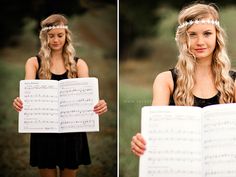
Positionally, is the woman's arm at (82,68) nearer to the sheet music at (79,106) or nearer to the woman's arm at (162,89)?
the sheet music at (79,106)

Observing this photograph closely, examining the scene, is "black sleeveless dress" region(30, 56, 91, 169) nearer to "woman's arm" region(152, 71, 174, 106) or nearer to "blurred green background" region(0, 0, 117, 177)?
"blurred green background" region(0, 0, 117, 177)

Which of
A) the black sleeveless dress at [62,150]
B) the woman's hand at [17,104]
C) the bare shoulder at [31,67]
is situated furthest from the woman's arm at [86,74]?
the woman's hand at [17,104]

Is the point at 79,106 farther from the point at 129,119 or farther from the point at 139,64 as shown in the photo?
the point at 139,64

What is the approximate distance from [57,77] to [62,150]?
0.56 m

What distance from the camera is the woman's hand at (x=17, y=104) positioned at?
2891 mm

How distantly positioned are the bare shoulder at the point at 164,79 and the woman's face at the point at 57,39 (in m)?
0.81

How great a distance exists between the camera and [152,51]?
9.07 feet

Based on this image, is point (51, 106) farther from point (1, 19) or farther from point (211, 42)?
point (211, 42)

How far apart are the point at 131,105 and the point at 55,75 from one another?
0.64m

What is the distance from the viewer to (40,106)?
2.84 meters

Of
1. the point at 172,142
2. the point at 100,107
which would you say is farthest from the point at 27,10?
the point at 172,142

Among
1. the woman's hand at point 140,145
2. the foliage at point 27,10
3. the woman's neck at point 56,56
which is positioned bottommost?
the woman's hand at point 140,145

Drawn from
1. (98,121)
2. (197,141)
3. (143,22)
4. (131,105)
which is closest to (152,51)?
(143,22)

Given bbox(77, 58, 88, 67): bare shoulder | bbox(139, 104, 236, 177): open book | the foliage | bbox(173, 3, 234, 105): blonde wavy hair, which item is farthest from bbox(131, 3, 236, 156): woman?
the foliage
